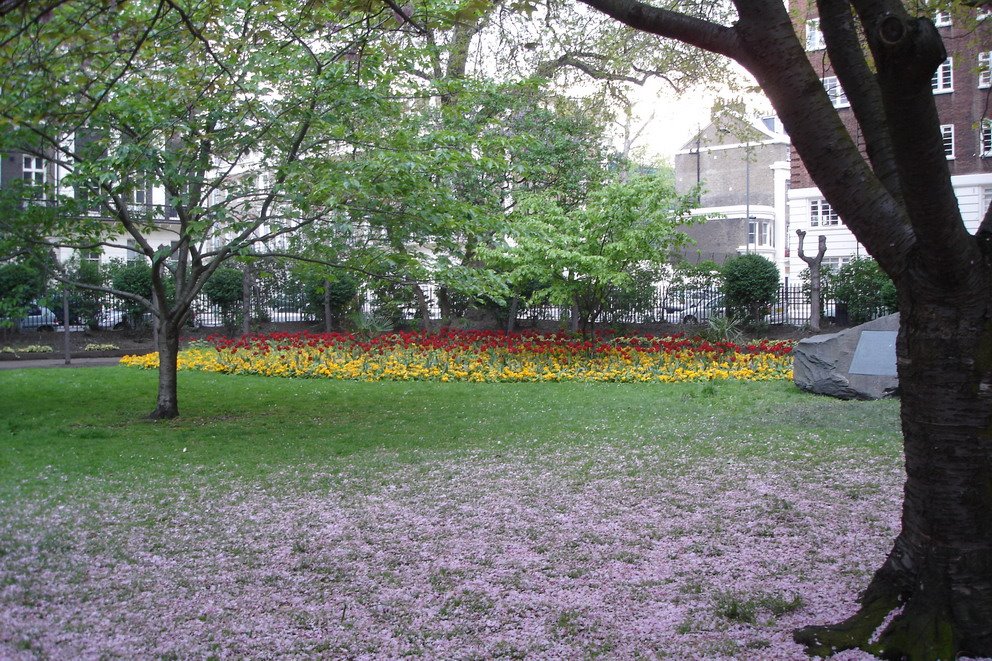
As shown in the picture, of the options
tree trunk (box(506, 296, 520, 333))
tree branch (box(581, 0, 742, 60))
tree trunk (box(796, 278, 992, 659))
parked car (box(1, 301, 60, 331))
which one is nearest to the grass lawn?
tree trunk (box(796, 278, 992, 659))

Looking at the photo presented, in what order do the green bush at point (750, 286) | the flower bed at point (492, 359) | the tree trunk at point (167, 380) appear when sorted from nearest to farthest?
the tree trunk at point (167, 380), the flower bed at point (492, 359), the green bush at point (750, 286)

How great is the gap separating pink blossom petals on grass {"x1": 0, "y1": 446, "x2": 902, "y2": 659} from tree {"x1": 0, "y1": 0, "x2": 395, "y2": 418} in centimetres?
289

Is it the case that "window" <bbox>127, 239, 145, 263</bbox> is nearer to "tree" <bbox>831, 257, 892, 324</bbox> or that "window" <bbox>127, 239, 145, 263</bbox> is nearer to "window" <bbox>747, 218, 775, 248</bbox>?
"tree" <bbox>831, 257, 892, 324</bbox>

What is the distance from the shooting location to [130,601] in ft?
12.8

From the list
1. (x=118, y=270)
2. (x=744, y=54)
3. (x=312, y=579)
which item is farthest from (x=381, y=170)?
(x=118, y=270)

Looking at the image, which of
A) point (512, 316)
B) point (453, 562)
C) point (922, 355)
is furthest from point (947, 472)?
point (512, 316)

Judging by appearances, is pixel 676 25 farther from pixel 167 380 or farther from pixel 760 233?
pixel 760 233

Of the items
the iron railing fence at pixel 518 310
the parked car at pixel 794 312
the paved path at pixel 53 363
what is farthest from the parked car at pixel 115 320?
the parked car at pixel 794 312

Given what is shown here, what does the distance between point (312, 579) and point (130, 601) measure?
2.76 feet

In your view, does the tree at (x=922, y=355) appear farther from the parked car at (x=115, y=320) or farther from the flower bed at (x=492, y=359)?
the parked car at (x=115, y=320)

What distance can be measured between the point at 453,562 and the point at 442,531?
61 centimetres

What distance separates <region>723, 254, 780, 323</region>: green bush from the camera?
21469mm

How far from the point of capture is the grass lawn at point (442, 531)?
3.53 metres

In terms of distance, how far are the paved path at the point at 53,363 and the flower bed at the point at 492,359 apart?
176 cm
